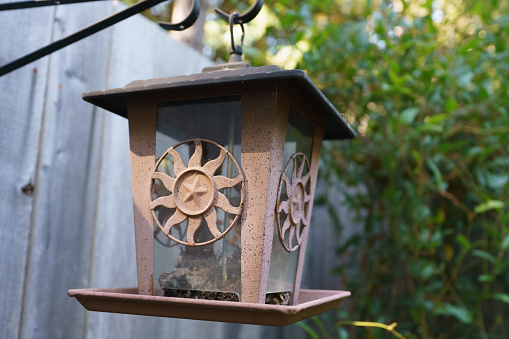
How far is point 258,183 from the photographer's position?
0.77 metres

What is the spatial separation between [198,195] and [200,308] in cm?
18

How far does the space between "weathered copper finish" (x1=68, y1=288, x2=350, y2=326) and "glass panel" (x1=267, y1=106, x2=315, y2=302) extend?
10 centimetres

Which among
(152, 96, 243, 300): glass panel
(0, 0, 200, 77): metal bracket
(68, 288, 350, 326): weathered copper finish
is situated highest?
(0, 0, 200, 77): metal bracket

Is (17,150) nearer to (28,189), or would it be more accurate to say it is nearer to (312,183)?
(28,189)

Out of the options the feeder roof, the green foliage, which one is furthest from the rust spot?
the green foliage

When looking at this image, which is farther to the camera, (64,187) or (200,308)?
(64,187)

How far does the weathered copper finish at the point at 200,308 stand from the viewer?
2.18 ft

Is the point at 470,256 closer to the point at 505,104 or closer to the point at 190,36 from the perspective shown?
the point at 505,104

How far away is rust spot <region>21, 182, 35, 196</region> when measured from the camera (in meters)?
1.16

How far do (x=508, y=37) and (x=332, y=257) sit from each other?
1459 mm

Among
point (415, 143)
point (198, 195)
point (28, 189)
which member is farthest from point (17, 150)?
point (415, 143)

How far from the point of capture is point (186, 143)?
32.5 inches

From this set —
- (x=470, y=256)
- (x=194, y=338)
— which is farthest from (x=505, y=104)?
(x=194, y=338)

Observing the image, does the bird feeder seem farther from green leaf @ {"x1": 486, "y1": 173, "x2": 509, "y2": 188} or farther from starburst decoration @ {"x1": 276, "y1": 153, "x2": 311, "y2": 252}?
green leaf @ {"x1": 486, "y1": 173, "x2": 509, "y2": 188}
